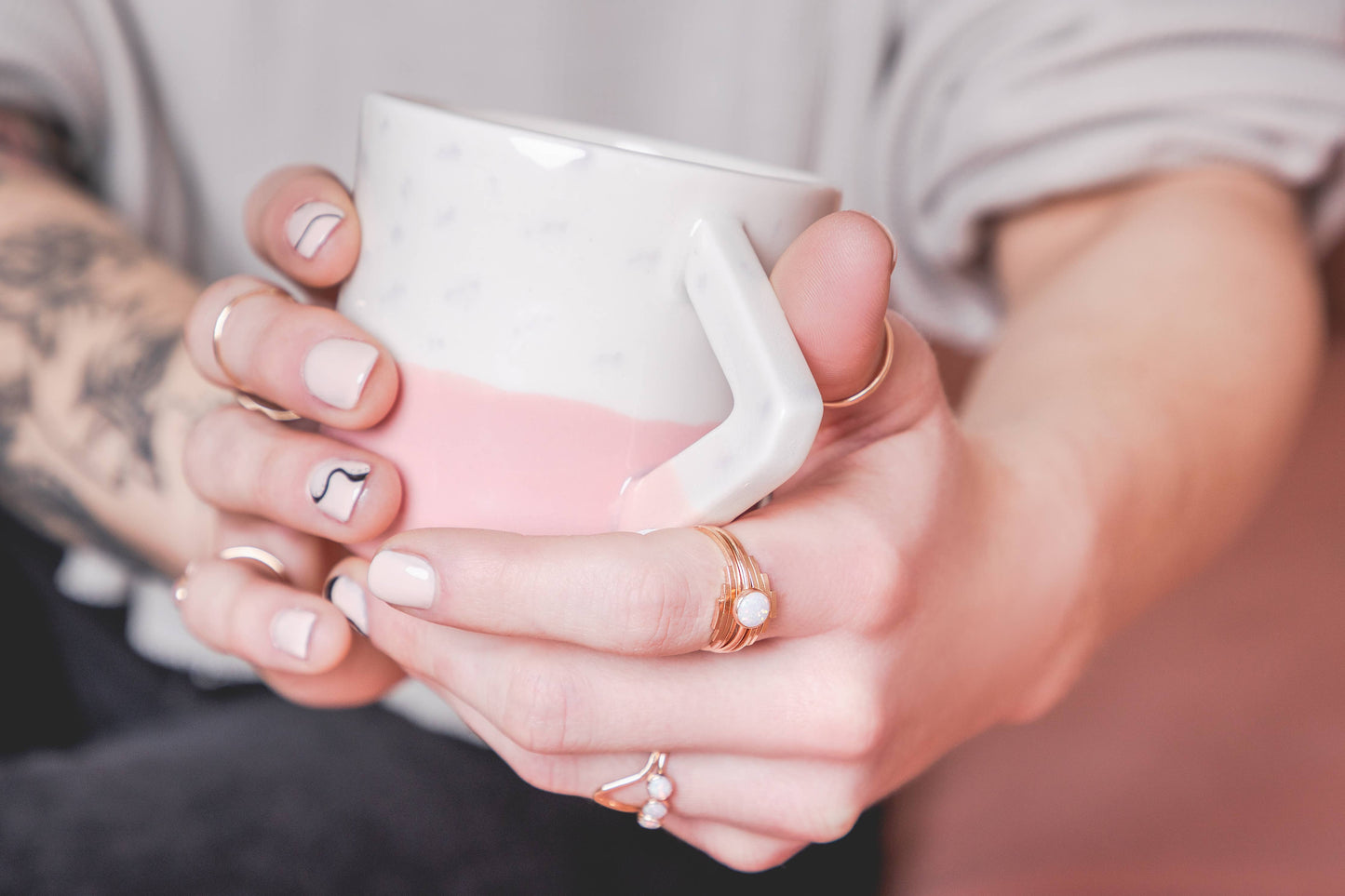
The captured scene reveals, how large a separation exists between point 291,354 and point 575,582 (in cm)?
17

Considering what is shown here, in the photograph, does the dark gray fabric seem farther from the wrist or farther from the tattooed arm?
the wrist

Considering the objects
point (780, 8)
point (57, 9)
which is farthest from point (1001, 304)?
point (57, 9)

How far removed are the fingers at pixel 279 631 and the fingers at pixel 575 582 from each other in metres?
0.12

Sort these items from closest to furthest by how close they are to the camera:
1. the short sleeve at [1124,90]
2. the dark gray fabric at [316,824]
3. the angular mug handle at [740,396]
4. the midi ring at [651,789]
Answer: the angular mug handle at [740,396] → the midi ring at [651,789] → the dark gray fabric at [316,824] → the short sleeve at [1124,90]

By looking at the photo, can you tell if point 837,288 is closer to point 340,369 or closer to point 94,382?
point 340,369

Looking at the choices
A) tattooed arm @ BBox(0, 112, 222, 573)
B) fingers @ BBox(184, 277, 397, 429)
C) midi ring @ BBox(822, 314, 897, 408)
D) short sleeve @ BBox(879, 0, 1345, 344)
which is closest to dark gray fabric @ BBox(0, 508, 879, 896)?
tattooed arm @ BBox(0, 112, 222, 573)

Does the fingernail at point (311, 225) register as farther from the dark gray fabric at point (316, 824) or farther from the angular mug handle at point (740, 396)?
the dark gray fabric at point (316, 824)

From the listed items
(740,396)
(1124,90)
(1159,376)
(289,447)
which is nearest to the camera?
(740,396)

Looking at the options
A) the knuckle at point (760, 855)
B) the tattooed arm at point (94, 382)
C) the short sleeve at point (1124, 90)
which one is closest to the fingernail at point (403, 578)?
the knuckle at point (760, 855)

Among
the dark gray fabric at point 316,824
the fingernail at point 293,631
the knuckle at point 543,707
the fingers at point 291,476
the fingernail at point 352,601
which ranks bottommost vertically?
the dark gray fabric at point 316,824

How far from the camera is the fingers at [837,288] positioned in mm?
331

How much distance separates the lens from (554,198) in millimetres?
337

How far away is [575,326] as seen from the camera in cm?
35

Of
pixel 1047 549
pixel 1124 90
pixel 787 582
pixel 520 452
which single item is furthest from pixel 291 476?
pixel 1124 90
